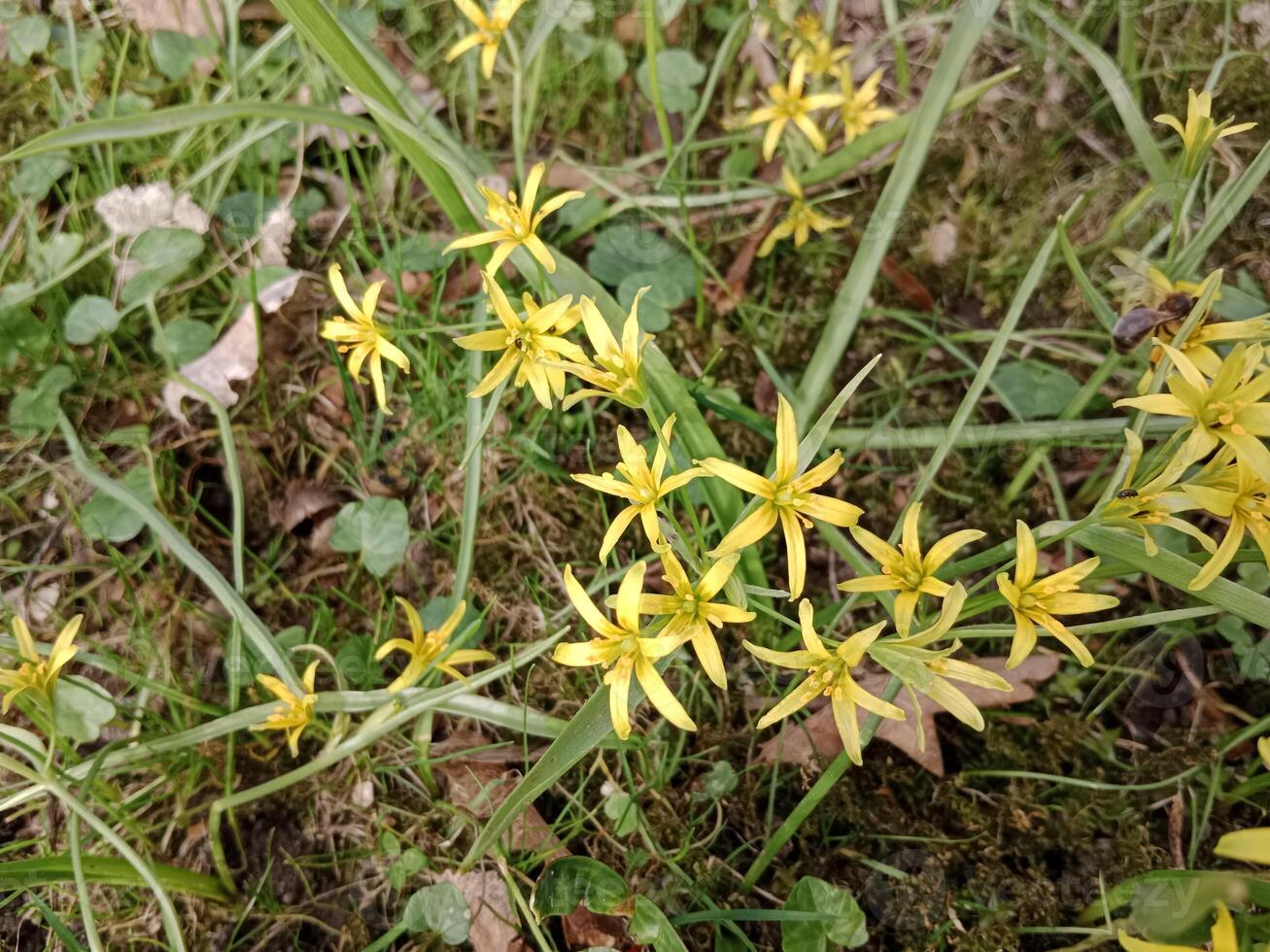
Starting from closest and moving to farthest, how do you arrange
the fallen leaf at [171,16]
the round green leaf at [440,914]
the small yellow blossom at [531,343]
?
the small yellow blossom at [531,343] → the round green leaf at [440,914] → the fallen leaf at [171,16]

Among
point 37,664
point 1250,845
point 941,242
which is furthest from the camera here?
point 941,242

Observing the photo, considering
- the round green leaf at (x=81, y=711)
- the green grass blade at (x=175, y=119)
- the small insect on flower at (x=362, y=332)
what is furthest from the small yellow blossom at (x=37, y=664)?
the green grass blade at (x=175, y=119)

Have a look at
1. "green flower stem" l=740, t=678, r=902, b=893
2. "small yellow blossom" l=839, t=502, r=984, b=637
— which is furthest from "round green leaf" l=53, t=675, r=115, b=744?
"small yellow blossom" l=839, t=502, r=984, b=637

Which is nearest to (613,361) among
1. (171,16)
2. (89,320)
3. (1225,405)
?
(1225,405)

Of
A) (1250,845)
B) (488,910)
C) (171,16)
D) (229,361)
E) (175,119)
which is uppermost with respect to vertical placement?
(171,16)

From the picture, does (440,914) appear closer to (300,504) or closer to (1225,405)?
(300,504)

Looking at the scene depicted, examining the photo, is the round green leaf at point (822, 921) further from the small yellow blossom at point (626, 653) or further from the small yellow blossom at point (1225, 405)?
the small yellow blossom at point (1225, 405)

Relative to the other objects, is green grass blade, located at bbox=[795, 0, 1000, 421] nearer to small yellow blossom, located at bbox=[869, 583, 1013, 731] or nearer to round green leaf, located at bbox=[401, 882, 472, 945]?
small yellow blossom, located at bbox=[869, 583, 1013, 731]
